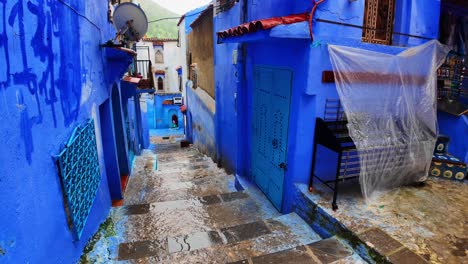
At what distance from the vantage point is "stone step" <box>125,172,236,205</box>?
6.75m

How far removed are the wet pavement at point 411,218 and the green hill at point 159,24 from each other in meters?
48.7

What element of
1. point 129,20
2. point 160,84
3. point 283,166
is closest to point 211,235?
point 283,166

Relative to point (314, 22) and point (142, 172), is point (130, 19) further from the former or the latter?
point (142, 172)

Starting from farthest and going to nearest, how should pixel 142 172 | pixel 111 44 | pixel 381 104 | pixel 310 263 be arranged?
pixel 142 172
pixel 111 44
pixel 381 104
pixel 310 263

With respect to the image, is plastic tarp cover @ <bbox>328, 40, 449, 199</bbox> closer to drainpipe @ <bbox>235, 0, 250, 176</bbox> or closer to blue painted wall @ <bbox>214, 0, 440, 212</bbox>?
blue painted wall @ <bbox>214, 0, 440, 212</bbox>

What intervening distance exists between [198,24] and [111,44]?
7.65 metres

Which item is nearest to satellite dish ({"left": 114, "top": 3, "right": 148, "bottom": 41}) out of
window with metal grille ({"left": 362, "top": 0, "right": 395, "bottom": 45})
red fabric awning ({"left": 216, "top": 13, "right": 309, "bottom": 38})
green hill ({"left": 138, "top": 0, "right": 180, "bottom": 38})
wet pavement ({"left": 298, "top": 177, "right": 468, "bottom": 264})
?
red fabric awning ({"left": 216, "top": 13, "right": 309, "bottom": 38})

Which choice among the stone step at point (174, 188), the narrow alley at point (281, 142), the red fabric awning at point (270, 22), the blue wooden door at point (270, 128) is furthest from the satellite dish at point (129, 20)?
the stone step at point (174, 188)

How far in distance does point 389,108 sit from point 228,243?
327 cm

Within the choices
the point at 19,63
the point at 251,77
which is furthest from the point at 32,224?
the point at 251,77

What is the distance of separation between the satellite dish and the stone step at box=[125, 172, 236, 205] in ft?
12.8

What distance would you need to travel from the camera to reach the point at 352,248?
11.2ft

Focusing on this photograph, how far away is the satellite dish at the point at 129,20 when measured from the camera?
6176 mm

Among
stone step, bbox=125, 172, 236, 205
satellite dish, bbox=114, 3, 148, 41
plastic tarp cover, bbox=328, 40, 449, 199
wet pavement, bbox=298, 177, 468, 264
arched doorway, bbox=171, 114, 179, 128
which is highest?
satellite dish, bbox=114, 3, 148, 41
